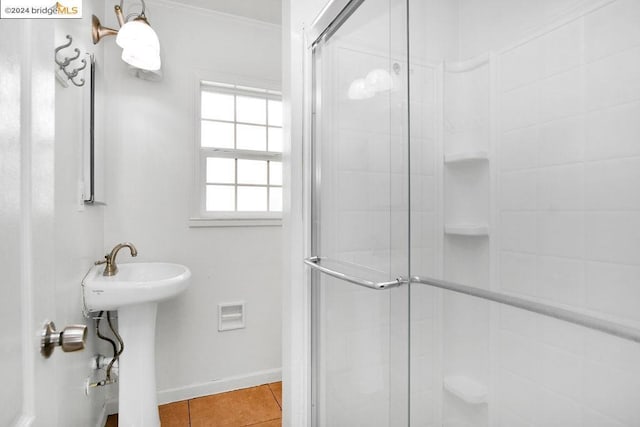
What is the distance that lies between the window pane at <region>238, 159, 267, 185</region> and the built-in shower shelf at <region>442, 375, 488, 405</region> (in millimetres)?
1794

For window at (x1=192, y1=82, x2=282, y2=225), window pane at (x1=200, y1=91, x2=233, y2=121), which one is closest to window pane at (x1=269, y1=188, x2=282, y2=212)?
window at (x1=192, y1=82, x2=282, y2=225)

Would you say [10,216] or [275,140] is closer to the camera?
[10,216]

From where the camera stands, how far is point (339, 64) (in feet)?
4.26

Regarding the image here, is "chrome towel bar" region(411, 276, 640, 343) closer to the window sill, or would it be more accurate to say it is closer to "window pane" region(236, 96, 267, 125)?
the window sill

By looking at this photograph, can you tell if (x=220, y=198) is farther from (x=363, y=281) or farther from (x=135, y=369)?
(x=363, y=281)

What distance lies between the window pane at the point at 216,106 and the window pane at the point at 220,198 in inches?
19.4

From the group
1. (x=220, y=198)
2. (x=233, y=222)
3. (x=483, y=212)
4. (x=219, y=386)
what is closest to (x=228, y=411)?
(x=219, y=386)

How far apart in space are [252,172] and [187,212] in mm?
540

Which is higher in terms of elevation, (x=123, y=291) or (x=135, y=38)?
(x=135, y=38)

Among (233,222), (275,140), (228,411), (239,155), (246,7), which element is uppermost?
(246,7)

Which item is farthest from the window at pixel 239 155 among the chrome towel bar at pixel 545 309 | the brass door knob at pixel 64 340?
the brass door knob at pixel 64 340

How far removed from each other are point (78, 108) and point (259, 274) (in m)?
1.44

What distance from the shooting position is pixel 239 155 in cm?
237

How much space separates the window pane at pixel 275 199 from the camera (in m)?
2.48
